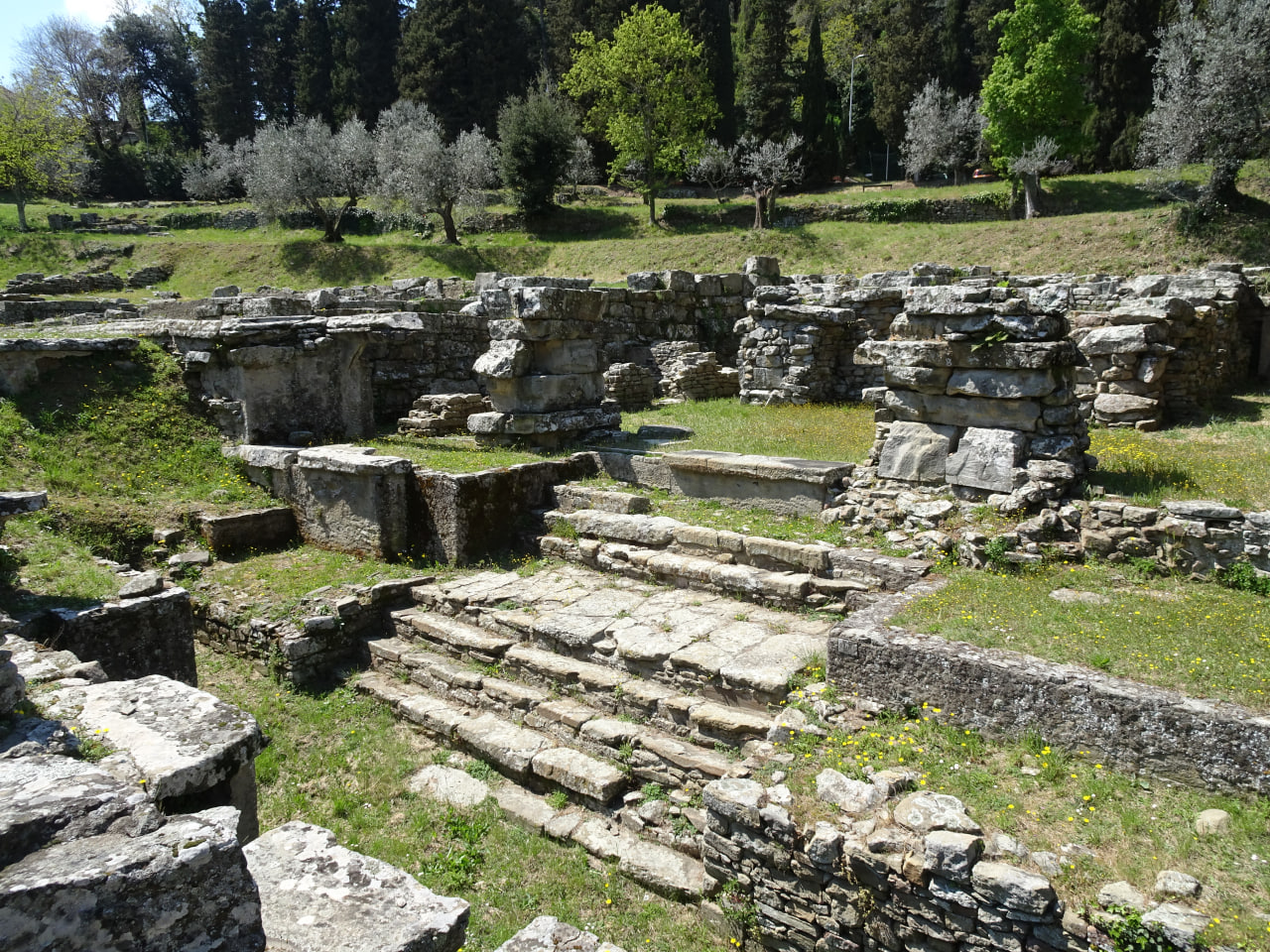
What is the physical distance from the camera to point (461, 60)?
43.2 metres

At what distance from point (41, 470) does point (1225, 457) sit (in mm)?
12232

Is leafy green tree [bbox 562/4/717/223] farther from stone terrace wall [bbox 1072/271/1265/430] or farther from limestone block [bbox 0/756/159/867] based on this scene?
limestone block [bbox 0/756/159/867]

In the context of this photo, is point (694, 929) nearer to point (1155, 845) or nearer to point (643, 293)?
point (1155, 845)

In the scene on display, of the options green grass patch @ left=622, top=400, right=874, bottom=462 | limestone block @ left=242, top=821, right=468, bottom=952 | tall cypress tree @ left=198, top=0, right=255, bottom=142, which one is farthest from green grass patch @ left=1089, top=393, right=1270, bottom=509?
tall cypress tree @ left=198, top=0, right=255, bottom=142

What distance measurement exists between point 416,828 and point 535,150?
3361 centimetres

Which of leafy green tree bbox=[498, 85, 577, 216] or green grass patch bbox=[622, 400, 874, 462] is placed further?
leafy green tree bbox=[498, 85, 577, 216]

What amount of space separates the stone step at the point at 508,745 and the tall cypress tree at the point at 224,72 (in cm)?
5175

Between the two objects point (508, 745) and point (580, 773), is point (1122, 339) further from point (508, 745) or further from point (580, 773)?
point (508, 745)

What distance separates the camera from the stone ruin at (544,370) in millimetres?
9492

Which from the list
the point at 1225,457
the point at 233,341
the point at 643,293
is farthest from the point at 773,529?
the point at 643,293

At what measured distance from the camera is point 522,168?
34406 millimetres

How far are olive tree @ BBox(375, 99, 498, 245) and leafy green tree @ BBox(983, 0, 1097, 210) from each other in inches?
830

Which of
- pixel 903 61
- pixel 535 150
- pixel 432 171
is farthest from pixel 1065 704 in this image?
pixel 903 61

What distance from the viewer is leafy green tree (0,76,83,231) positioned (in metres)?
32.0
